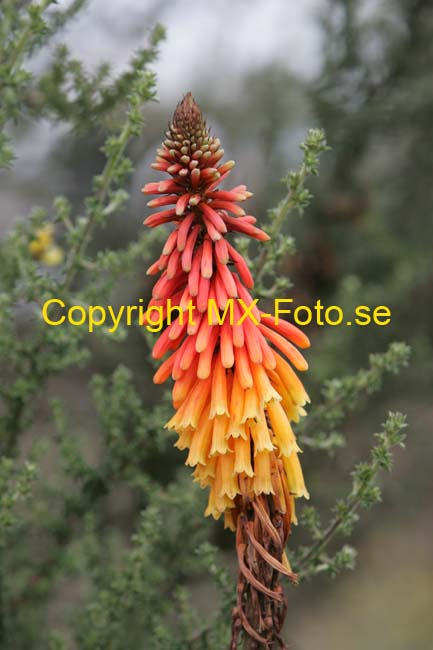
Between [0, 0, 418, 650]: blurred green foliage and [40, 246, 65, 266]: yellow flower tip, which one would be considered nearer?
[0, 0, 418, 650]: blurred green foliage

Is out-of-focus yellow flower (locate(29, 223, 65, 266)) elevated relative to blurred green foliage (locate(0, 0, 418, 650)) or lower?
elevated

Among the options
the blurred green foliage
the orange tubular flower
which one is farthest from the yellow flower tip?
the orange tubular flower

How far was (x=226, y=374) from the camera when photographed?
1800 mm

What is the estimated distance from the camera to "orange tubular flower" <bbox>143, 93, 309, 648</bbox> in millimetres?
1661

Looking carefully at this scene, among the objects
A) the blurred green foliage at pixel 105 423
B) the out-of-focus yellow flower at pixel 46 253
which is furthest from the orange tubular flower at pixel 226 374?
the out-of-focus yellow flower at pixel 46 253

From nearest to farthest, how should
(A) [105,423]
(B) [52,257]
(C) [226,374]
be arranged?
(C) [226,374]
(A) [105,423]
(B) [52,257]

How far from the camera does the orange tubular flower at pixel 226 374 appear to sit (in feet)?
5.45

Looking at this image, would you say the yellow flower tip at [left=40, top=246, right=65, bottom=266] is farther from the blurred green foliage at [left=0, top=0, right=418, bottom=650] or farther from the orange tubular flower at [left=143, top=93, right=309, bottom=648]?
the orange tubular flower at [left=143, top=93, right=309, bottom=648]

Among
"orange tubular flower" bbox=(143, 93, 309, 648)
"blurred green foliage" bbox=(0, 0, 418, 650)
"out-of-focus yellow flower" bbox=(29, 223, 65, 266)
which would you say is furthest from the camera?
"out-of-focus yellow flower" bbox=(29, 223, 65, 266)

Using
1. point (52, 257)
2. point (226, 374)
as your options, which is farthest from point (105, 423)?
point (226, 374)

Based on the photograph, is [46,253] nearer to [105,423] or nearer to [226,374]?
[105,423]

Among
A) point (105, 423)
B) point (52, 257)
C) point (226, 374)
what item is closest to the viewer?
point (226, 374)

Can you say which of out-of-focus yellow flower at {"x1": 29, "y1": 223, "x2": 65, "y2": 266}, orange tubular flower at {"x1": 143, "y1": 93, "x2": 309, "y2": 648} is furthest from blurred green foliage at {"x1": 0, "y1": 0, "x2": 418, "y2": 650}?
orange tubular flower at {"x1": 143, "y1": 93, "x2": 309, "y2": 648}

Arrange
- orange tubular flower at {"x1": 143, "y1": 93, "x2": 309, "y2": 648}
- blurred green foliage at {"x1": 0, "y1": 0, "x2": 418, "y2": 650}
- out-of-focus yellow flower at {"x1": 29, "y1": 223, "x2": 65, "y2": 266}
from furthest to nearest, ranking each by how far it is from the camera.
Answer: out-of-focus yellow flower at {"x1": 29, "y1": 223, "x2": 65, "y2": 266} < blurred green foliage at {"x1": 0, "y1": 0, "x2": 418, "y2": 650} < orange tubular flower at {"x1": 143, "y1": 93, "x2": 309, "y2": 648}
